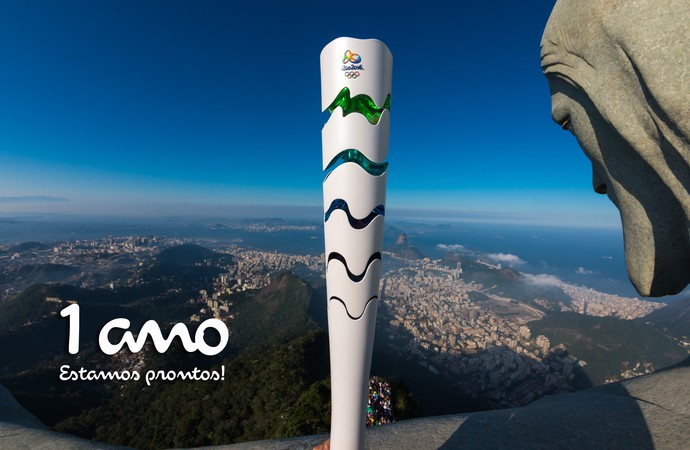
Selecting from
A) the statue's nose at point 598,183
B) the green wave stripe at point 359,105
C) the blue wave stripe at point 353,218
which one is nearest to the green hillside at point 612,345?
the statue's nose at point 598,183

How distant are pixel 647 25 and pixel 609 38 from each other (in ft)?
1.00

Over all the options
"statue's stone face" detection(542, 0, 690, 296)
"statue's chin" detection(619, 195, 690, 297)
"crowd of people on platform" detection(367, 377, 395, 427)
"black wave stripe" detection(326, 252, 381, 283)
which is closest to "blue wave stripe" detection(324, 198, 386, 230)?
"black wave stripe" detection(326, 252, 381, 283)

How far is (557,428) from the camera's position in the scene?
15.8 ft

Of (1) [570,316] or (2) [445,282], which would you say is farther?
(2) [445,282]

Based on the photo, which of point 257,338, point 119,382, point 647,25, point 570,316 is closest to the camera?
point 647,25

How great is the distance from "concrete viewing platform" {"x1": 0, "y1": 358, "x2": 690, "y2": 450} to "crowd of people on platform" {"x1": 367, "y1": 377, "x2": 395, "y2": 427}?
535cm

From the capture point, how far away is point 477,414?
18.2ft

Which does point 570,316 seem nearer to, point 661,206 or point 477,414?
point 477,414

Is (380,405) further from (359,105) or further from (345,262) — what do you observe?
(359,105)

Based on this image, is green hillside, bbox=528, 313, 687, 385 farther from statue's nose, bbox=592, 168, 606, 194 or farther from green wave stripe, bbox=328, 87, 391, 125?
green wave stripe, bbox=328, 87, 391, 125

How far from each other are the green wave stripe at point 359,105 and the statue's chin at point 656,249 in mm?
2633

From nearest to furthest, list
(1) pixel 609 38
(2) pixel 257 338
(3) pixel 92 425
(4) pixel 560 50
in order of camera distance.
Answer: (1) pixel 609 38 → (4) pixel 560 50 → (3) pixel 92 425 → (2) pixel 257 338

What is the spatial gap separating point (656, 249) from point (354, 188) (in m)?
2.98

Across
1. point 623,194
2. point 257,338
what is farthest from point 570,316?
point 623,194
